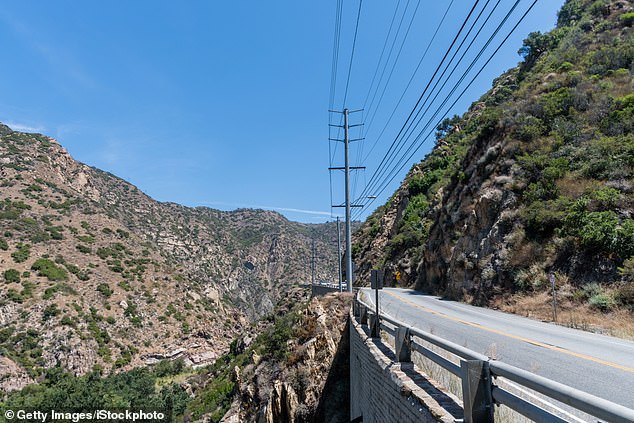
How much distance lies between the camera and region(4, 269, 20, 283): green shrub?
43188 millimetres

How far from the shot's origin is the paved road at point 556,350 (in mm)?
5559

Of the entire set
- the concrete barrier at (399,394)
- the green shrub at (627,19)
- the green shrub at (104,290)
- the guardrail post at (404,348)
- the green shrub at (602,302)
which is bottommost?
the green shrub at (104,290)

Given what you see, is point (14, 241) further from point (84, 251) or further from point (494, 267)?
point (494, 267)

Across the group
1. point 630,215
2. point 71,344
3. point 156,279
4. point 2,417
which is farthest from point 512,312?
→ point 156,279

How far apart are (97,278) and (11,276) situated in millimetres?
9899

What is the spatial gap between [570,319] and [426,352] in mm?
10685

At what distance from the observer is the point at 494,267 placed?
19.1m

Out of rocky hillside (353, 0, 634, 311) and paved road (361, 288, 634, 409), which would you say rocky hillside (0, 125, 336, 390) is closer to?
rocky hillside (353, 0, 634, 311)

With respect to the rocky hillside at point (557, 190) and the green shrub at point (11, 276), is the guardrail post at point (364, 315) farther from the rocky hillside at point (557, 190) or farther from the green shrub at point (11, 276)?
the green shrub at point (11, 276)

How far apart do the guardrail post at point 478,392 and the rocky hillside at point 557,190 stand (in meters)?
12.0

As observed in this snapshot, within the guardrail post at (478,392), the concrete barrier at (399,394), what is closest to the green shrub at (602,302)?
the concrete barrier at (399,394)

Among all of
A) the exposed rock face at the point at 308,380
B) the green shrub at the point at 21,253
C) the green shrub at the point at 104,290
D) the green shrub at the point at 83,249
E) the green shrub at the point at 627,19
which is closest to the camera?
the exposed rock face at the point at 308,380

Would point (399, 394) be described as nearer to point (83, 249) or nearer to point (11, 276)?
point (11, 276)

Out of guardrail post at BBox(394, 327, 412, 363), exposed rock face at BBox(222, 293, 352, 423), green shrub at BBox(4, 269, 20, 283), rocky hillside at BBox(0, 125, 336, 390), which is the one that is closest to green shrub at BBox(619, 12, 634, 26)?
exposed rock face at BBox(222, 293, 352, 423)
